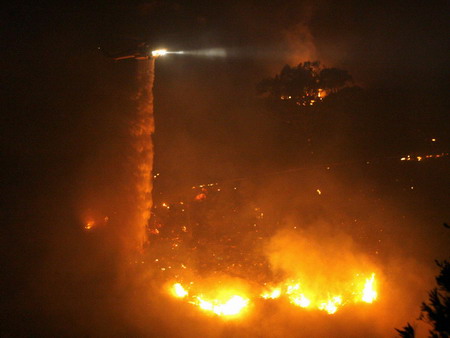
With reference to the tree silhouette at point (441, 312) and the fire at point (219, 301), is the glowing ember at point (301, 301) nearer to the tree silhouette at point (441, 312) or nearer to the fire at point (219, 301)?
the fire at point (219, 301)

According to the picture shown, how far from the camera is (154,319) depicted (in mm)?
7281

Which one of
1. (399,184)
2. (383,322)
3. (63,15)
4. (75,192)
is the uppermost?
(63,15)

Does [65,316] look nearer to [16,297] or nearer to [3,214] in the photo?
[16,297]

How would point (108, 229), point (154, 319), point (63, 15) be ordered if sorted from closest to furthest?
point (63, 15), point (108, 229), point (154, 319)

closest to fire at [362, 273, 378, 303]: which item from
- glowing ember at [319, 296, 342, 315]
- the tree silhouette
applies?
glowing ember at [319, 296, 342, 315]

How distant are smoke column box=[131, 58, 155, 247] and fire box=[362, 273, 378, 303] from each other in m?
6.07

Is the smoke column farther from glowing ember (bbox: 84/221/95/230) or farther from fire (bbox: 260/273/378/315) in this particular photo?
fire (bbox: 260/273/378/315)

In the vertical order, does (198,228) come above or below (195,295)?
above

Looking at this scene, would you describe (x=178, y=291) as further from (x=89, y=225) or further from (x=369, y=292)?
(x=369, y=292)

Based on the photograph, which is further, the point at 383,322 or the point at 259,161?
the point at 259,161

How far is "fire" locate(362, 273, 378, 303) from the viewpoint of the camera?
8.73 meters

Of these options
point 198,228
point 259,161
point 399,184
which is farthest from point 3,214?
point 399,184

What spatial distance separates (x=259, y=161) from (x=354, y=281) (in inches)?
166

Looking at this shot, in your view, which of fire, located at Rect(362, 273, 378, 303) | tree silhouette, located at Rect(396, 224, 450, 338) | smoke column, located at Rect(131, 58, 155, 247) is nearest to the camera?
tree silhouette, located at Rect(396, 224, 450, 338)
